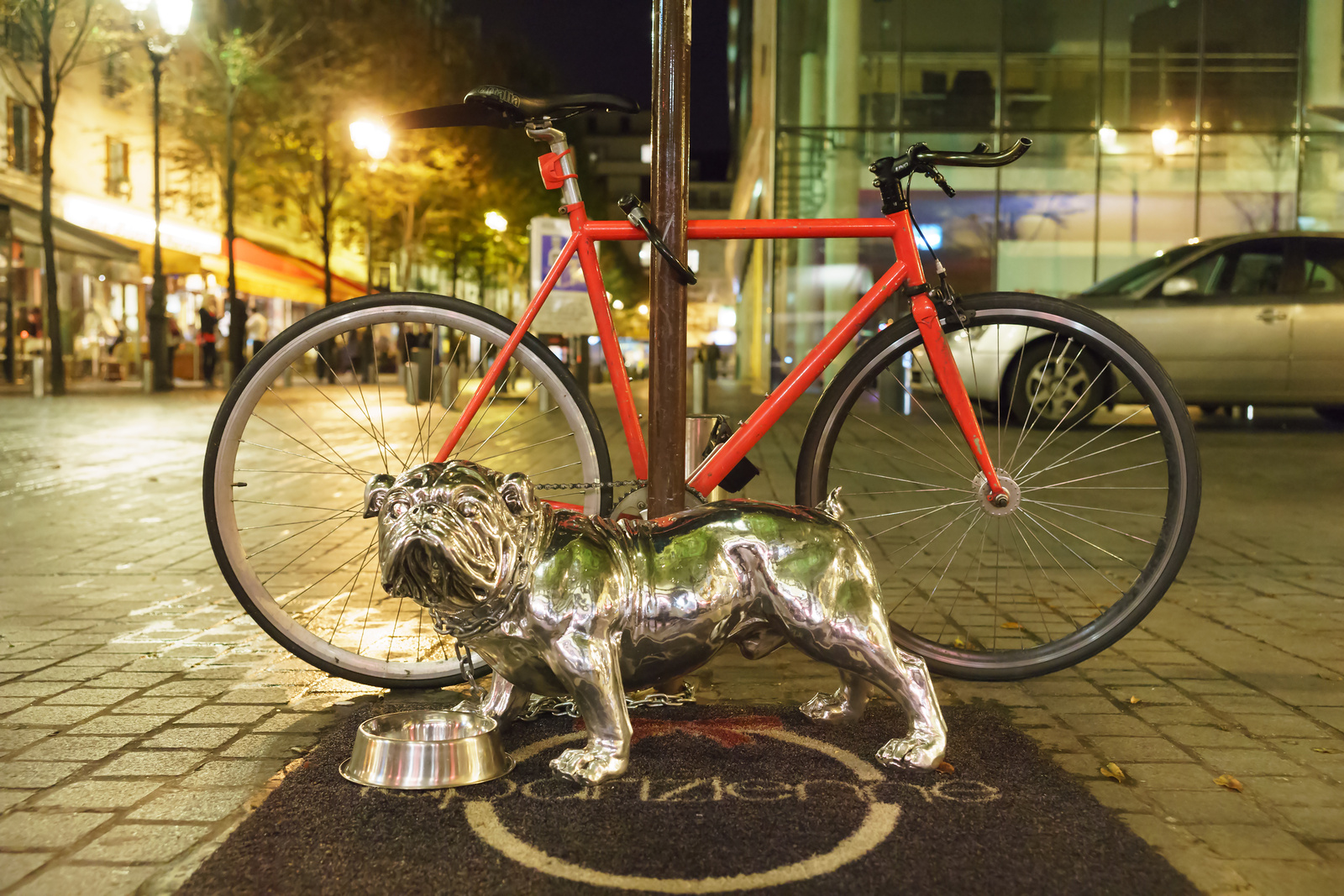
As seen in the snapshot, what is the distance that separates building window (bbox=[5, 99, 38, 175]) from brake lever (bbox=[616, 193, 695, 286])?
28.4m

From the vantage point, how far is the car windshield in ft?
39.8

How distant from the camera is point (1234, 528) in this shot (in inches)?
265

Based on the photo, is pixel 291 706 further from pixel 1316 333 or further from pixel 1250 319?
pixel 1316 333

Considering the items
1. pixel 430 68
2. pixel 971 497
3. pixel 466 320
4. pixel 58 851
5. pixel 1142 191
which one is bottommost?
pixel 58 851

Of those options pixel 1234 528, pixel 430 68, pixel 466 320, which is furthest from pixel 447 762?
pixel 430 68

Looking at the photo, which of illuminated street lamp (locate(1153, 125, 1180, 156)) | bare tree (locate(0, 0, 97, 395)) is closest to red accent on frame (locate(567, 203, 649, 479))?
illuminated street lamp (locate(1153, 125, 1180, 156))

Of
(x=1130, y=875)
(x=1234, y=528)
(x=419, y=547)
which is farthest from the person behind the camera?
(x=1234, y=528)

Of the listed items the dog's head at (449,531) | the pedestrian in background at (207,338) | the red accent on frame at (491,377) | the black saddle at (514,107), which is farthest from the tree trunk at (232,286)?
the dog's head at (449,531)

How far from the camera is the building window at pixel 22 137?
2745 centimetres

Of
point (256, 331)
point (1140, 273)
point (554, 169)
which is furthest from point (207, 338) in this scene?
point (554, 169)

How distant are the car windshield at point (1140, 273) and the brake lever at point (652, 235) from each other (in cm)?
964

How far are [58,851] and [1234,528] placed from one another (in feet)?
20.4

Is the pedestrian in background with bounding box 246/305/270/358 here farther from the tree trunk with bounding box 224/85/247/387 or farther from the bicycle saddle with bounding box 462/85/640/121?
the bicycle saddle with bounding box 462/85/640/121

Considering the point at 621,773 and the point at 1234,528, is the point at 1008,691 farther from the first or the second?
the point at 1234,528
